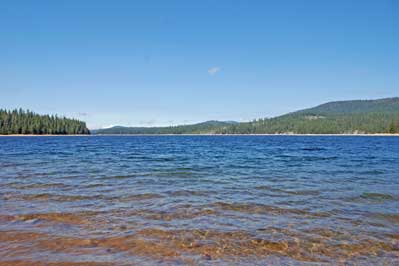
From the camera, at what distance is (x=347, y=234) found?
25.6 ft

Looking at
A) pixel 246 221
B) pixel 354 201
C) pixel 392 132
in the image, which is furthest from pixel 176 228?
pixel 392 132

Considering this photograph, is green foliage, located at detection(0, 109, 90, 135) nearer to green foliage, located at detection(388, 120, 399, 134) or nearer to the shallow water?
the shallow water

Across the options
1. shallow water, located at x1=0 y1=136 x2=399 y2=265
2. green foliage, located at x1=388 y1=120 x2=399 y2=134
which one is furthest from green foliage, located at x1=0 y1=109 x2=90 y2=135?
green foliage, located at x1=388 y1=120 x2=399 y2=134

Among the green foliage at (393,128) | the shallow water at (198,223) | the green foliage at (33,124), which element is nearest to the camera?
the shallow water at (198,223)

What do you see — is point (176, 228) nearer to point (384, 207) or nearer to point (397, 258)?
point (397, 258)

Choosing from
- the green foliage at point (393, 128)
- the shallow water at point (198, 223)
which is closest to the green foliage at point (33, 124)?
the shallow water at point (198, 223)

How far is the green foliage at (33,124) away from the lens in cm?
14425

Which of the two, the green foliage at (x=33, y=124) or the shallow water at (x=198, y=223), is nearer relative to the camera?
the shallow water at (x=198, y=223)

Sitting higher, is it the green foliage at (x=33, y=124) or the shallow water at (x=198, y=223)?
the green foliage at (x=33, y=124)

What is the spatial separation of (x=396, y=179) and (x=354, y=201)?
723 cm

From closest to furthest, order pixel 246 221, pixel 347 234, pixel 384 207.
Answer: pixel 347 234 → pixel 246 221 → pixel 384 207

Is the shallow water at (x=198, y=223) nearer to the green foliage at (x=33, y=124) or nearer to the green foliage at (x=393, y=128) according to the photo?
the green foliage at (x=33, y=124)

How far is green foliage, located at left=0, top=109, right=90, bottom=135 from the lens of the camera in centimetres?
14425

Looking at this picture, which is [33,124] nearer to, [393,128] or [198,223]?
[198,223]
